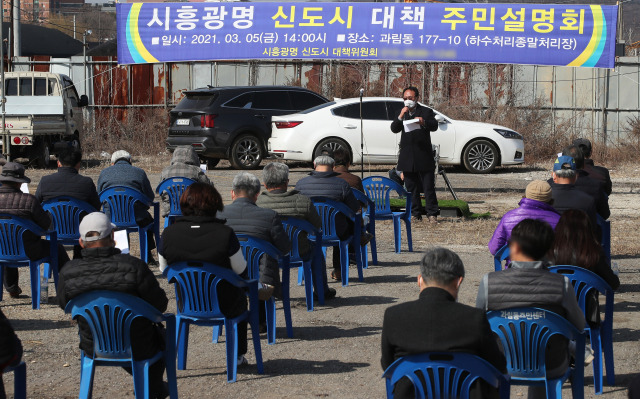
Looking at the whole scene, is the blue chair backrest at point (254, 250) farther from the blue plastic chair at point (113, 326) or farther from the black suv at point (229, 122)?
the black suv at point (229, 122)

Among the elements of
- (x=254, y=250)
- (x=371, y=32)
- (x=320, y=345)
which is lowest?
(x=320, y=345)

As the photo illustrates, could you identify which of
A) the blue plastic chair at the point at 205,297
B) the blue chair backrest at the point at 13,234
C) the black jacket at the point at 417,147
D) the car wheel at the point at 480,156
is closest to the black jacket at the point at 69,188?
the blue chair backrest at the point at 13,234

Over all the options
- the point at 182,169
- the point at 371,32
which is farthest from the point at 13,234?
the point at 371,32

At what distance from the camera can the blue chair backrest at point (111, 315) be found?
17.6 ft

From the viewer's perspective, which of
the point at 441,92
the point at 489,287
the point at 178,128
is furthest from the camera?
the point at 441,92

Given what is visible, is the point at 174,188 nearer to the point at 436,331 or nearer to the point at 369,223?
the point at 369,223

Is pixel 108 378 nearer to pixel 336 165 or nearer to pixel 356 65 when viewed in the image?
pixel 336 165

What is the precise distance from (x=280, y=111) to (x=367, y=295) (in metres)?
13.2

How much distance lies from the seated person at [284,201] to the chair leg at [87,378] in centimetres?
297

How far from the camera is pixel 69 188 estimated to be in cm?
948

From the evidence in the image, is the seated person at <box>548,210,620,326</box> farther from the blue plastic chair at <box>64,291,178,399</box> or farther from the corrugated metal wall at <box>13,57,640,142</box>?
the corrugated metal wall at <box>13,57,640,142</box>

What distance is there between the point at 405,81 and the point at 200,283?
71.2 feet

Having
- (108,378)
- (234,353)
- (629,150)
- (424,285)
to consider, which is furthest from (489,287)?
(629,150)

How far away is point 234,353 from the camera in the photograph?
21.2ft
